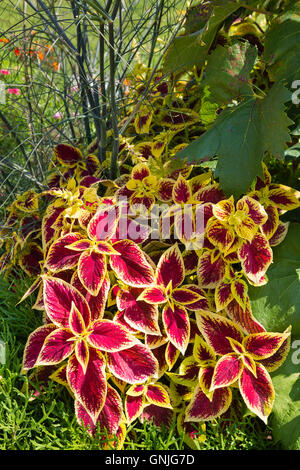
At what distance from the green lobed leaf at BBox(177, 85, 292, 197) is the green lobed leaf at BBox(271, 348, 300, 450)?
0.42 m

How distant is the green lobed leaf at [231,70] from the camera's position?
1230mm

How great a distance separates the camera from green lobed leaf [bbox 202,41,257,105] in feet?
4.04

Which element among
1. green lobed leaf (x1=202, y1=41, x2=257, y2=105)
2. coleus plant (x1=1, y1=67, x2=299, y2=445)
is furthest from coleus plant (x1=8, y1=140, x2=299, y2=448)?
green lobed leaf (x1=202, y1=41, x2=257, y2=105)

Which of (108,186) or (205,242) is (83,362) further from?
(108,186)

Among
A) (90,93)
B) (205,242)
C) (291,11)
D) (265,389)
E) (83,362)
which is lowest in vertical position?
(265,389)

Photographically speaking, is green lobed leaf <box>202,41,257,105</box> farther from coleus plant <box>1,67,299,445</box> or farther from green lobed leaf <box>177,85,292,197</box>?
coleus plant <box>1,67,299,445</box>

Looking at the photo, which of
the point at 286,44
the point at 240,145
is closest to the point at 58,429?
the point at 240,145

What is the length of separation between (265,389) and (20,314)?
67cm

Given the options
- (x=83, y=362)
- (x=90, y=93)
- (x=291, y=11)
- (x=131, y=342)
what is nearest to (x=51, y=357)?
(x=83, y=362)

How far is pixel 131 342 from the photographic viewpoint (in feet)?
3.55

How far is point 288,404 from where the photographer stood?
3.64ft

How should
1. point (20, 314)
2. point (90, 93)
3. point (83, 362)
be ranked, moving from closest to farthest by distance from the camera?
point (83, 362), point (20, 314), point (90, 93)

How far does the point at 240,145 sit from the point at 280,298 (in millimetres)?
372

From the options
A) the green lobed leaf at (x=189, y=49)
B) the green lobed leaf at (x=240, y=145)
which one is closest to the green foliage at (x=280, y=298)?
the green lobed leaf at (x=240, y=145)
